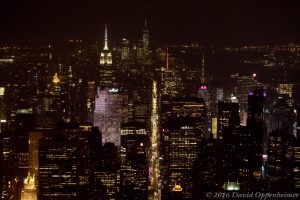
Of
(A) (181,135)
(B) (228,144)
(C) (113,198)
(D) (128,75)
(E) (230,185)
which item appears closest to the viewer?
(E) (230,185)

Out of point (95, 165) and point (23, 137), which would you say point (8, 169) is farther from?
point (95, 165)

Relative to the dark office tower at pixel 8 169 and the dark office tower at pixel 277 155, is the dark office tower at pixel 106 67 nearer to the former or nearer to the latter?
the dark office tower at pixel 8 169

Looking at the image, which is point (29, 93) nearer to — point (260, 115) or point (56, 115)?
point (56, 115)

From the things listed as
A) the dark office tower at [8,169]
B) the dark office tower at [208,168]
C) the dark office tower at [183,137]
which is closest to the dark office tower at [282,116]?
the dark office tower at [208,168]

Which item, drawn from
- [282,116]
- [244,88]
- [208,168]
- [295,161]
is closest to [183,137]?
[244,88]

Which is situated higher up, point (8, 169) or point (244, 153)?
point (244, 153)

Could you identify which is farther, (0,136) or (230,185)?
(0,136)

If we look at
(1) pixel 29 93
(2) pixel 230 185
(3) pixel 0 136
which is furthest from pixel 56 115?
(2) pixel 230 185
